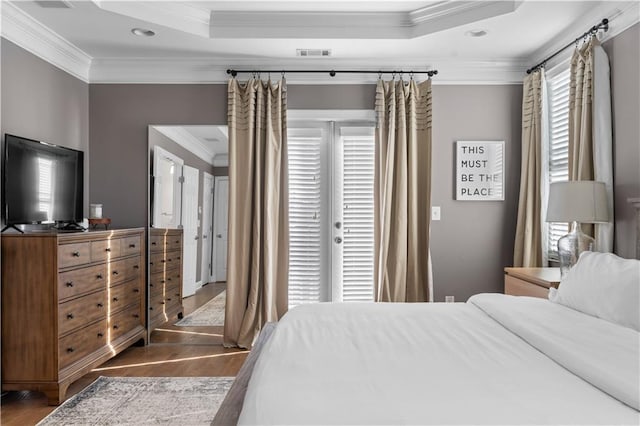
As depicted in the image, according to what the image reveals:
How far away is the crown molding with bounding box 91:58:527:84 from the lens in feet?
12.7

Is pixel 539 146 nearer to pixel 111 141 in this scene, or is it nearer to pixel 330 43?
pixel 330 43

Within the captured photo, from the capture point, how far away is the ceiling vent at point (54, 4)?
279 cm

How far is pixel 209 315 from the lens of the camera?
13.0 feet

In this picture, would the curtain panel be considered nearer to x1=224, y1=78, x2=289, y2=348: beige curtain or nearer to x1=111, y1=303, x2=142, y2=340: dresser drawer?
x1=224, y1=78, x2=289, y2=348: beige curtain

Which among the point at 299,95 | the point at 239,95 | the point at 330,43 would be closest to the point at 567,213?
the point at 330,43

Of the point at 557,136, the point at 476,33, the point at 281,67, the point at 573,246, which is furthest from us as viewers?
the point at 281,67

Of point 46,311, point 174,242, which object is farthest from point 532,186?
point 46,311

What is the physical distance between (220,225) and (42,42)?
199 cm

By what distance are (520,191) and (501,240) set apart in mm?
487

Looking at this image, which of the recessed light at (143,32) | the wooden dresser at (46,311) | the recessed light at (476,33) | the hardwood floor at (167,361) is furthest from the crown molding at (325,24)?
the hardwood floor at (167,361)

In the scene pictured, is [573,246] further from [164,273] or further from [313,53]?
[164,273]

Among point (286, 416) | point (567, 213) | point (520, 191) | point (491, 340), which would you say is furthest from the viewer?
point (520, 191)

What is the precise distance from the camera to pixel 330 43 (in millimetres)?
3461

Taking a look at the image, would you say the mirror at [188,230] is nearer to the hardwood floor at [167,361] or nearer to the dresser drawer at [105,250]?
the hardwood floor at [167,361]
